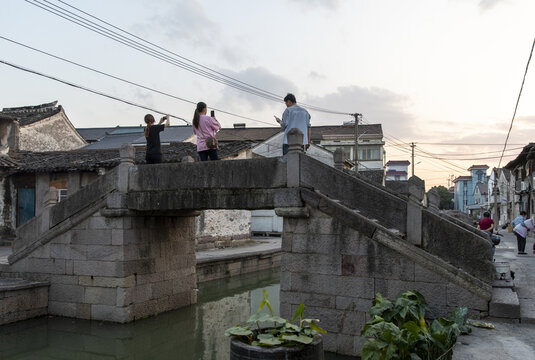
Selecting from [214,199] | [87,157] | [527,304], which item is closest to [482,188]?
[87,157]

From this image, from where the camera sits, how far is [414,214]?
712 centimetres

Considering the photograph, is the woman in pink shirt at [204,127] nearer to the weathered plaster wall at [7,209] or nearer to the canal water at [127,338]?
the canal water at [127,338]

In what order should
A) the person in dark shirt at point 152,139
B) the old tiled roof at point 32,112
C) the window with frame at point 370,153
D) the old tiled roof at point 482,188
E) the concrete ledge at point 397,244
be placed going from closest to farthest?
the concrete ledge at point 397,244 → the person in dark shirt at point 152,139 → the old tiled roof at point 32,112 → the window with frame at point 370,153 → the old tiled roof at point 482,188

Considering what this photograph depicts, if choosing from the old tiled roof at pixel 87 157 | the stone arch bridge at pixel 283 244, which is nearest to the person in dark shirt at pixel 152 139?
the stone arch bridge at pixel 283 244

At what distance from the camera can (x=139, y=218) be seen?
10195mm

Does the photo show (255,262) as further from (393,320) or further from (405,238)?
(393,320)

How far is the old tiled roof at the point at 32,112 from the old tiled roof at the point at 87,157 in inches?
117

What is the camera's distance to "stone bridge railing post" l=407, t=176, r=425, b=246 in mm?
7078

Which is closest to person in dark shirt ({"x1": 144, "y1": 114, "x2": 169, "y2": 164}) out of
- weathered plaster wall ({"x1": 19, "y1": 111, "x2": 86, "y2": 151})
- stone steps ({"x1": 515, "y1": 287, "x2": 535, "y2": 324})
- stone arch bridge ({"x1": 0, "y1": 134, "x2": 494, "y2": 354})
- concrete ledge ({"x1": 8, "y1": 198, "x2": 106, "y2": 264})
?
stone arch bridge ({"x1": 0, "y1": 134, "x2": 494, "y2": 354})

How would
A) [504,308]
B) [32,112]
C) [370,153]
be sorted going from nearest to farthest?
1. [504,308]
2. [32,112]
3. [370,153]

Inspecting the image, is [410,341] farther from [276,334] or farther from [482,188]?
[482,188]

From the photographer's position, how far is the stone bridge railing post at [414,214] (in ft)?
23.2

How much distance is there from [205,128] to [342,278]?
3.89 metres

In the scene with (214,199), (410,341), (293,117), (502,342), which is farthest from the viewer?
(214,199)
